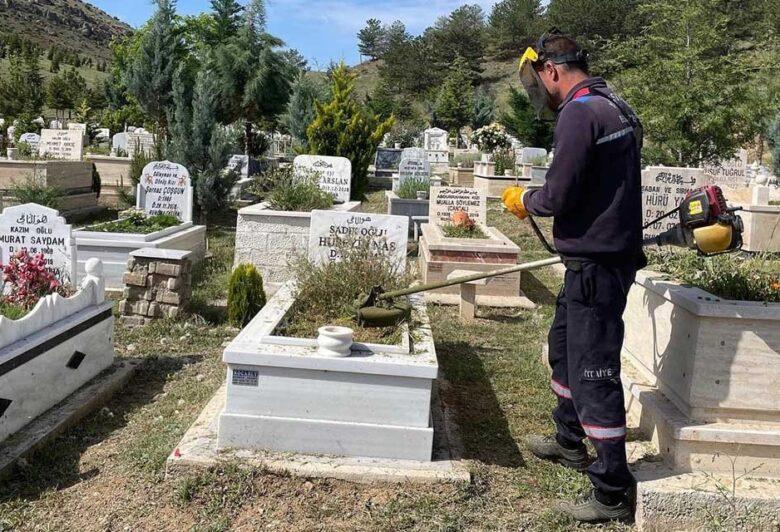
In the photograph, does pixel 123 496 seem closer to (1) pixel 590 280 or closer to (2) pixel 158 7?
(1) pixel 590 280

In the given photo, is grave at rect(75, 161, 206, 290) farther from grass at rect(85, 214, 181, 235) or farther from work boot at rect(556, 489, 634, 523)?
work boot at rect(556, 489, 634, 523)

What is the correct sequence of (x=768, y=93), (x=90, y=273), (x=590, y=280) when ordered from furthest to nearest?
(x=768, y=93), (x=90, y=273), (x=590, y=280)

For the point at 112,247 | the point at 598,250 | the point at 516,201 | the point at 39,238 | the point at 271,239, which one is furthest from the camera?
the point at 271,239

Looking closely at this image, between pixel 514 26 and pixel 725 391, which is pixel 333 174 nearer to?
pixel 725 391

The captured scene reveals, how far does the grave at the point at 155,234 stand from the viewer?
7.87 m

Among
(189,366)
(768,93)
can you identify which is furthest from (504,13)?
(189,366)

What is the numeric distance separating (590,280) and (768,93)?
2109 cm

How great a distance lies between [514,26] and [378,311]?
79.4m

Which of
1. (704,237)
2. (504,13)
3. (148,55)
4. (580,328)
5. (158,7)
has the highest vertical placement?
(504,13)

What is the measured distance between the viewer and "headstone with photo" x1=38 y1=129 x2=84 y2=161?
14.6 metres

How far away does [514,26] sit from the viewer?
77.1m

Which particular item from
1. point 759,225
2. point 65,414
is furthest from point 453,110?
point 65,414

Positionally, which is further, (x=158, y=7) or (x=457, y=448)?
(x=158, y=7)

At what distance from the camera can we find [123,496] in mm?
3289
